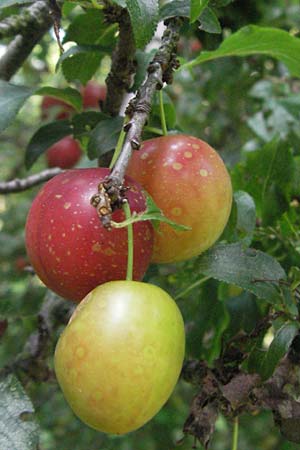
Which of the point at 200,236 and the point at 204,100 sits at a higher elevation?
the point at 200,236

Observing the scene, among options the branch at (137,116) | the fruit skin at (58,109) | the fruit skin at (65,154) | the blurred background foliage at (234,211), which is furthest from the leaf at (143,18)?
the fruit skin at (65,154)

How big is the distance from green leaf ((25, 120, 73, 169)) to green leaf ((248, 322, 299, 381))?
1.63 feet

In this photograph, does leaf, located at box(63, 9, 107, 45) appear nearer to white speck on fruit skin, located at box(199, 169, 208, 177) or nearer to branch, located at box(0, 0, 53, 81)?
branch, located at box(0, 0, 53, 81)

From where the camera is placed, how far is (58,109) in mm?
1742

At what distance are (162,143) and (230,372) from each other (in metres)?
0.33

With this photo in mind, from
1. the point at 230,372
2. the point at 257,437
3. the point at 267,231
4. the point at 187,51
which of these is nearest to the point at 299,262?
the point at 267,231

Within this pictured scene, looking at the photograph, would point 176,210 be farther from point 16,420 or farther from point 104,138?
point 16,420

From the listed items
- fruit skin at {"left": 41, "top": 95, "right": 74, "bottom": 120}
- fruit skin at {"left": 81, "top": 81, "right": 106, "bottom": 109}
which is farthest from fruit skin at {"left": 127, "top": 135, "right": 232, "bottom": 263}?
fruit skin at {"left": 81, "top": 81, "right": 106, "bottom": 109}

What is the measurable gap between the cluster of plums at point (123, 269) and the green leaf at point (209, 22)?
6.8 inches

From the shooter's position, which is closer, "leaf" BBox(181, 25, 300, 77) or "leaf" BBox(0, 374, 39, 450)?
"leaf" BBox(0, 374, 39, 450)

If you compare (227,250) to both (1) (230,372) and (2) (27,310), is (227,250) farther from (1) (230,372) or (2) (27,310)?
(2) (27,310)

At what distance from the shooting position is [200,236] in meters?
0.76

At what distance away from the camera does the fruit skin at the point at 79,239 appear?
0.67 meters

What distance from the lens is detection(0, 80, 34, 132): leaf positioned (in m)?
0.85
